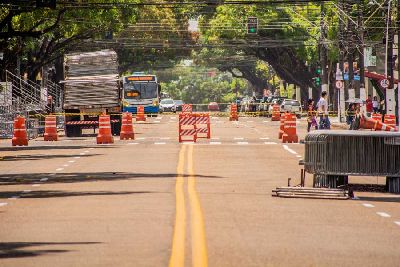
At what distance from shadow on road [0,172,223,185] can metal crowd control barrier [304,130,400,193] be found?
15.9 feet

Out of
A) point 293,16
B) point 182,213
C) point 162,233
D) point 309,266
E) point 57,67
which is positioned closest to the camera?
point 309,266

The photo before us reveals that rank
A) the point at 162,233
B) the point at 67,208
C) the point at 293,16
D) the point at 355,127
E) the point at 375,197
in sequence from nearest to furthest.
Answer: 1. the point at 162,233
2. the point at 67,208
3. the point at 375,197
4. the point at 355,127
5. the point at 293,16

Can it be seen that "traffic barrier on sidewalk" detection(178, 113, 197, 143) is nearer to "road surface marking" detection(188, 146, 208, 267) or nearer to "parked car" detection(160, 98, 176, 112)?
"road surface marking" detection(188, 146, 208, 267)

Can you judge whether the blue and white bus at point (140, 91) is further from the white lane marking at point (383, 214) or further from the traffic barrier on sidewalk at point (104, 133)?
the white lane marking at point (383, 214)

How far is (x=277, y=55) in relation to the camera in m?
122

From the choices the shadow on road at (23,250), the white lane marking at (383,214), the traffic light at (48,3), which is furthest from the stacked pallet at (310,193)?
the traffic light at (48,3)

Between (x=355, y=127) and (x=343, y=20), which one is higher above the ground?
(x=343, y=20)

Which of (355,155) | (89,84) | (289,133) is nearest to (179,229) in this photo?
(355,155)

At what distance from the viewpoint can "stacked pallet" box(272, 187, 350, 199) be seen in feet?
77.6

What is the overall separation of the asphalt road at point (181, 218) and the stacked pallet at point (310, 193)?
35 cm

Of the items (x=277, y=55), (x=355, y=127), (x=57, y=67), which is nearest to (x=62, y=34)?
(x=57, y=67)

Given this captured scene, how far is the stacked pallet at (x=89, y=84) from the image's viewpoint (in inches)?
2361

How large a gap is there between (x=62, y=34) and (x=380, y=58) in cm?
2980

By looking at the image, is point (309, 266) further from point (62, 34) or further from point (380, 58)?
point (380, 58)
